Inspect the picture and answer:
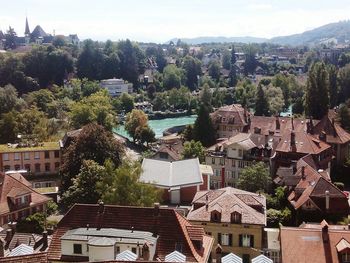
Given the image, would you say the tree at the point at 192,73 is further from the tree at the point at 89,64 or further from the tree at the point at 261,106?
the tree at the point at 261,106

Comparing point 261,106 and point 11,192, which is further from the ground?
point 261,106

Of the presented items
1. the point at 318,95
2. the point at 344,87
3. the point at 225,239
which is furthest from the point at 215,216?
the point at 344,87

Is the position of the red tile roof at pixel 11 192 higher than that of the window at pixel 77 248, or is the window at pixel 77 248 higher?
the window at pixel 77 248

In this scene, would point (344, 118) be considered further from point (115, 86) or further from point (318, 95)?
point (115, 86)

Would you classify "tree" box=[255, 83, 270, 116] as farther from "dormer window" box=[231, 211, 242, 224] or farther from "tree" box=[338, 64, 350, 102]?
"dormer window" box=[231, 211, 242, 224]

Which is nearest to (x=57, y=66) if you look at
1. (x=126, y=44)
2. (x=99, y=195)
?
(x=126, y=44)

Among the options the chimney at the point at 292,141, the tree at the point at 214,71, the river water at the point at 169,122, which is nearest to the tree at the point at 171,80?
the river water at the point at 169,122

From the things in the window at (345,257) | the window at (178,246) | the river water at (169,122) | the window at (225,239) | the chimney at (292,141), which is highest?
the chimney at (292,141)
